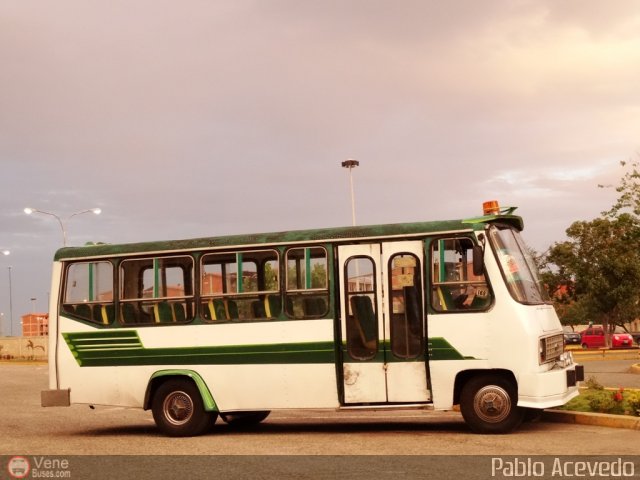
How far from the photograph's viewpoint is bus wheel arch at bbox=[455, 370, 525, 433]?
11.8 meters

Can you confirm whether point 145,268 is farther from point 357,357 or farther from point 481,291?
point 481,291

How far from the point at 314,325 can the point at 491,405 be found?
2.74 metres

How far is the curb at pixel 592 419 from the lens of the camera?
11969mm

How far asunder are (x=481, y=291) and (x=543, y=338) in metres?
1.04

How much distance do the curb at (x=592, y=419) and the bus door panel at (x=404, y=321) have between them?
241cm

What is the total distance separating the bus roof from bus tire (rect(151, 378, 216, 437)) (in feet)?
6.95

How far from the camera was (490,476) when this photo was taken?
8.59m

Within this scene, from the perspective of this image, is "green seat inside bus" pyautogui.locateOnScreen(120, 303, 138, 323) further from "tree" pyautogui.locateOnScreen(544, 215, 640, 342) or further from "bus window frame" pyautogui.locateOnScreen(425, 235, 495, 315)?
"tree" pyautogui.locateOnScreen(544, 215, 640, 342)

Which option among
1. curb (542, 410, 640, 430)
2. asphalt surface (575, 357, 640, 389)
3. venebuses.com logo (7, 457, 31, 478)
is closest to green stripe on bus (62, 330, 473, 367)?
curb (542, 410, 640, 430)

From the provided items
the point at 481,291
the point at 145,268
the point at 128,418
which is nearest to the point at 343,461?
the point at 481,291

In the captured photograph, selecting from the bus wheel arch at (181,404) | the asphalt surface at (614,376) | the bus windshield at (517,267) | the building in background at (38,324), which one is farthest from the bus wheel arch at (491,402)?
the building in background at (38,324)

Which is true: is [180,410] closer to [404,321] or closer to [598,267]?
[404,321]

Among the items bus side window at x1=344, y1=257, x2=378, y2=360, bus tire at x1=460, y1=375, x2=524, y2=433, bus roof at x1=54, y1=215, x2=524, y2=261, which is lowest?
bus tire at x1=460, y1=375, x2=524, y2=433

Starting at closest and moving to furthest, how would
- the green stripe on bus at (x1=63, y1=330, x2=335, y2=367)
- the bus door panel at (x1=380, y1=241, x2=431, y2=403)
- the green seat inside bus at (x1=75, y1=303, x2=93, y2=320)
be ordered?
the bus door panel at (x1=380, y1=241, x2=431, y2=403), the green stripe on bus at (x1=63, y1=330, x2=335, y2=367), the green seat inside bus at (x1=75, y1=303, x2=93, y2=320)
